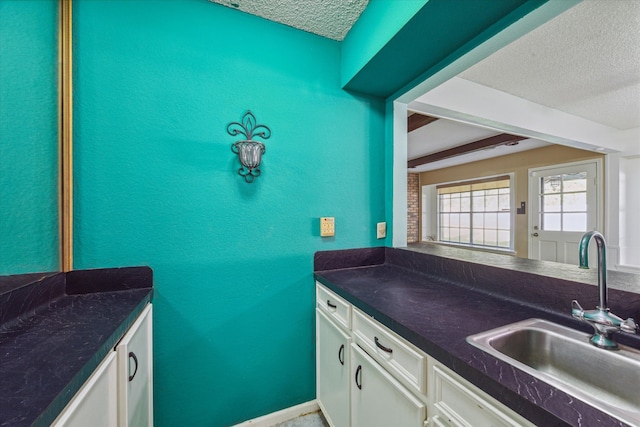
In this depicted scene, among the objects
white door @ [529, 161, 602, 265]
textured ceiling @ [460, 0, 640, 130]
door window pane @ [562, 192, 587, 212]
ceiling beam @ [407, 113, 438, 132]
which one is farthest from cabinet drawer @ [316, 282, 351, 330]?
door window pane @ [562, 192, 587, 212]

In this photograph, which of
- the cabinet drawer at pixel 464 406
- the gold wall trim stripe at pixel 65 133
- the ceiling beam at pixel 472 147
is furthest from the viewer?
the ceiling beam at pixel 472 147

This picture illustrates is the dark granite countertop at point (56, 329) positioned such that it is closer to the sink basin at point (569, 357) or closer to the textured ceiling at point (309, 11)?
the sink basin at point (569, 357)

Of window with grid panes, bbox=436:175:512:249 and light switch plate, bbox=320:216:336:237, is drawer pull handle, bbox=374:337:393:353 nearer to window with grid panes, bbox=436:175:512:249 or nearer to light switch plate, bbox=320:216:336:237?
light switch plate, bbox=320:216:336:237

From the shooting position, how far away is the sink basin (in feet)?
2.20

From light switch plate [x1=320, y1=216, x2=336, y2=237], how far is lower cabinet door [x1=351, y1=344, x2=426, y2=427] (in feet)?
2.20

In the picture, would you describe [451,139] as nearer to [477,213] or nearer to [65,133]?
[477,213]

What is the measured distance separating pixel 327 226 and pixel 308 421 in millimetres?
1181

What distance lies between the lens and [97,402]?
2.15 feet

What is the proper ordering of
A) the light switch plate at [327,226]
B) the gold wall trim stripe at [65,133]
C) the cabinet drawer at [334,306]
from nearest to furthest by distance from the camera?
the gold wall trim stripe at [65,133]
the cabinet drawer at [334,306]
the light switch plate at [327,226]

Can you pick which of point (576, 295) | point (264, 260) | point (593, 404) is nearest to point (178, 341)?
point (264, 260)

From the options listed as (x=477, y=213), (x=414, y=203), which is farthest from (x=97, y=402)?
(x=414, y=203)

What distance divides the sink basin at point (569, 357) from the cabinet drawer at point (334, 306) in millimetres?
582

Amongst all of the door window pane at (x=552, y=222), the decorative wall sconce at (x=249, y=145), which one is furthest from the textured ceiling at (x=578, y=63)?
the door window pane at (x=552, y=222)

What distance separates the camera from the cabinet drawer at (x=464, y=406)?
0.55m
